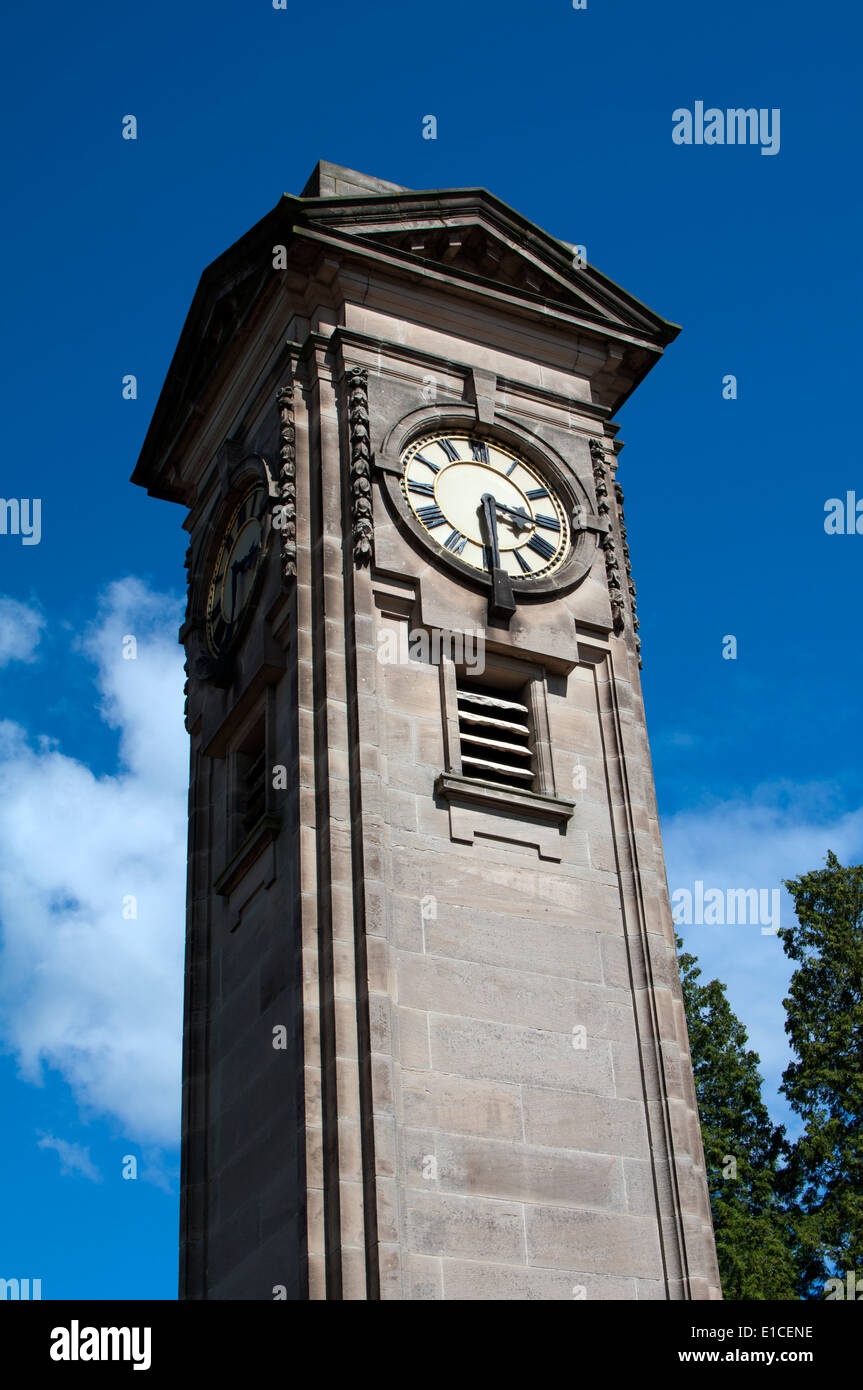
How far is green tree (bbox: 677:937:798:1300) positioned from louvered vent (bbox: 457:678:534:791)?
13710 millimetres

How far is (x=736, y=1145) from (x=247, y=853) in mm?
18198

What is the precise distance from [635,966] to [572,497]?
7877mm

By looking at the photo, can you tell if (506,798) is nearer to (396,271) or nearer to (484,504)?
(484,504)

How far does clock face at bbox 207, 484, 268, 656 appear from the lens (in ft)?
90.7

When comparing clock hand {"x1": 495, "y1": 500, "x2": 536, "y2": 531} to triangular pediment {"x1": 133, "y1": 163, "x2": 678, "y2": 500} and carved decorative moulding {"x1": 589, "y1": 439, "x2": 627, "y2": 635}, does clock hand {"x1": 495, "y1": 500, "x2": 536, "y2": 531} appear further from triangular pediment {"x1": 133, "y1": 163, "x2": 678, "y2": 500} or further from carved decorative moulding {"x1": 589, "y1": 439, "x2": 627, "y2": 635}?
triangular pediment {"x1": 133, "y1": 163, "x2": 678, "y2": 500}

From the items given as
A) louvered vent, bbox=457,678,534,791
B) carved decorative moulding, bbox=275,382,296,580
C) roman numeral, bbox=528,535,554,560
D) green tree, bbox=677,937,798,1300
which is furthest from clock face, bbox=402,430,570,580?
green tree, bbox=677,937,798,1300

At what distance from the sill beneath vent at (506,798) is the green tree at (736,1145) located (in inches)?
548

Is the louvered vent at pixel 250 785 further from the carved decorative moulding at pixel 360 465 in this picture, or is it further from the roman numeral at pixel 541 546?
the roman numeral at pixel 541 546

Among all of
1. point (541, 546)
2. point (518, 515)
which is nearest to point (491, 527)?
point (518, 515)

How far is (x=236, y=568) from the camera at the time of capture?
93.9 ft

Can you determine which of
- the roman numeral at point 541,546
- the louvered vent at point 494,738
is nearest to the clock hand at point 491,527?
the roman numeral at point 541,546

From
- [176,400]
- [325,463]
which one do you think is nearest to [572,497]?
[325,463]

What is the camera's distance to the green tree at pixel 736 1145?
116ft

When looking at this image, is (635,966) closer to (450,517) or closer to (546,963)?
(546,963)
